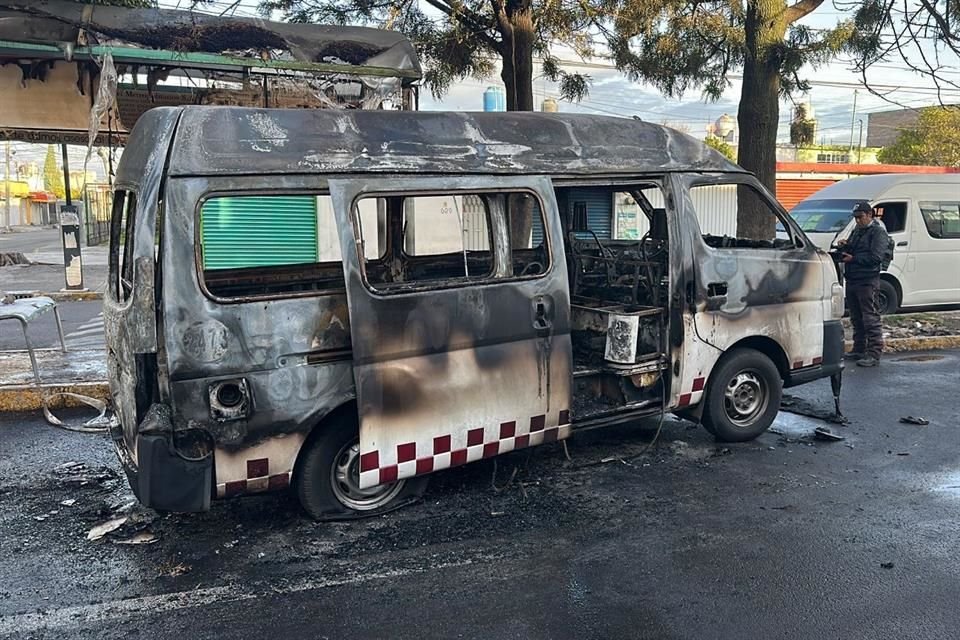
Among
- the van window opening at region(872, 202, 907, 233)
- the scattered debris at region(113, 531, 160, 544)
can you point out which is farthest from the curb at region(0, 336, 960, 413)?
the van window opening at region(872, 202, 907, 233)

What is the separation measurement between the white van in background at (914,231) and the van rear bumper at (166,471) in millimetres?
9993

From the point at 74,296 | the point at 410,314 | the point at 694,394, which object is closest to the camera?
the point at 410,314

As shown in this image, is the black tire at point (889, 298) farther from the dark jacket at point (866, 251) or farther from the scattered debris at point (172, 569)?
the scattered debris at point (172, 569)

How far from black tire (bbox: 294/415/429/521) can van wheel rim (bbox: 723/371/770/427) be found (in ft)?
8.84

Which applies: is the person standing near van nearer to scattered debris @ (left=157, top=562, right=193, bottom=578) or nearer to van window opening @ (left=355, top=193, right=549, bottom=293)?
van window opening @ (left=355, top=193, right=549, bottom=293)

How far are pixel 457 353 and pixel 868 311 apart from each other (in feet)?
20.8

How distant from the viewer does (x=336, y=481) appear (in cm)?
452

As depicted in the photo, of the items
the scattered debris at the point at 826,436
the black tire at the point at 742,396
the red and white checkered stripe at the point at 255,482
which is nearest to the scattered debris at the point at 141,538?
the red and white checkered stripe at the point at 255,482

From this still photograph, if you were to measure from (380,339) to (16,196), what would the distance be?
241 ft

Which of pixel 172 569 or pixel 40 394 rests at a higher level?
pixel 40 394

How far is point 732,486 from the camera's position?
516 cm

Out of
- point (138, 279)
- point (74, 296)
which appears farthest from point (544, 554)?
point (74, 296)

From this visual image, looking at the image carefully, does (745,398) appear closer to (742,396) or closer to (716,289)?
(742,396)

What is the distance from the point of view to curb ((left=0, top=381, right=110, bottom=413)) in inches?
278
